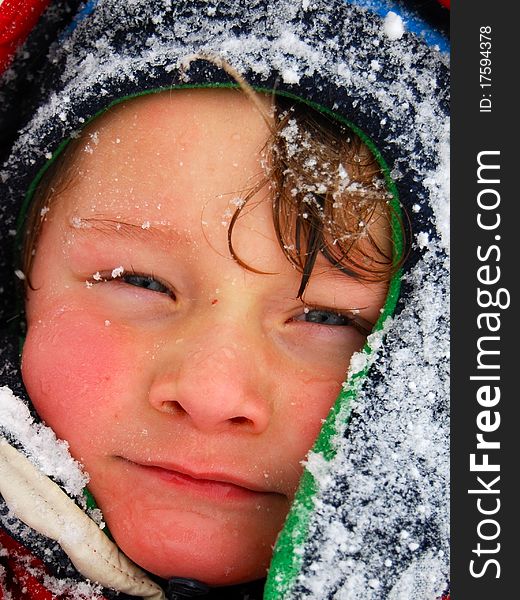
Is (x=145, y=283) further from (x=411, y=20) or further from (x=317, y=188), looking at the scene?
(x=411, y=20)

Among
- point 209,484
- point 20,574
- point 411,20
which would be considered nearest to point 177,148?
point 411,20

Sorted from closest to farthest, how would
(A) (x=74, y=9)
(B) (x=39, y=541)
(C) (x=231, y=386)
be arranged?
(C) (x=231, y=386)
(B) (x=39, y=541)
(A) (x=74, y=9)

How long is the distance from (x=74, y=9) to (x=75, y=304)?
532 mm

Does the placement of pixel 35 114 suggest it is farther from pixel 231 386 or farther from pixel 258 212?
pixel 231 386

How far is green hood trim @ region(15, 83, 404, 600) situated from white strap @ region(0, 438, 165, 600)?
275 millimetres

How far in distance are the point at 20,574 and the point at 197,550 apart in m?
0.33

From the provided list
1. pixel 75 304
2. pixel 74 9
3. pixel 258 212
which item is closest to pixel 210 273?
pixel 258 212

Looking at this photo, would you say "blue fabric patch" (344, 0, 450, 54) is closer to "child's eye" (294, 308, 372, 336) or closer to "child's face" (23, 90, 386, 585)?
"child's face" (23, 90, 386, 585)

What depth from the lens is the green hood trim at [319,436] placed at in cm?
95

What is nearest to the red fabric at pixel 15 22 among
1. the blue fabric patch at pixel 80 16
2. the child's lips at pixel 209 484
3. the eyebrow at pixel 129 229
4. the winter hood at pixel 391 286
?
the blue fabric patch at pixel 80 16

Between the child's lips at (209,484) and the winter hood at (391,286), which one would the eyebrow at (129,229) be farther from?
the child's lips at (209,484)

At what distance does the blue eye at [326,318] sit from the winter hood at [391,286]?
0.07 m

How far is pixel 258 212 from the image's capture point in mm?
981

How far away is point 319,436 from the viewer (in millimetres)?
1003
